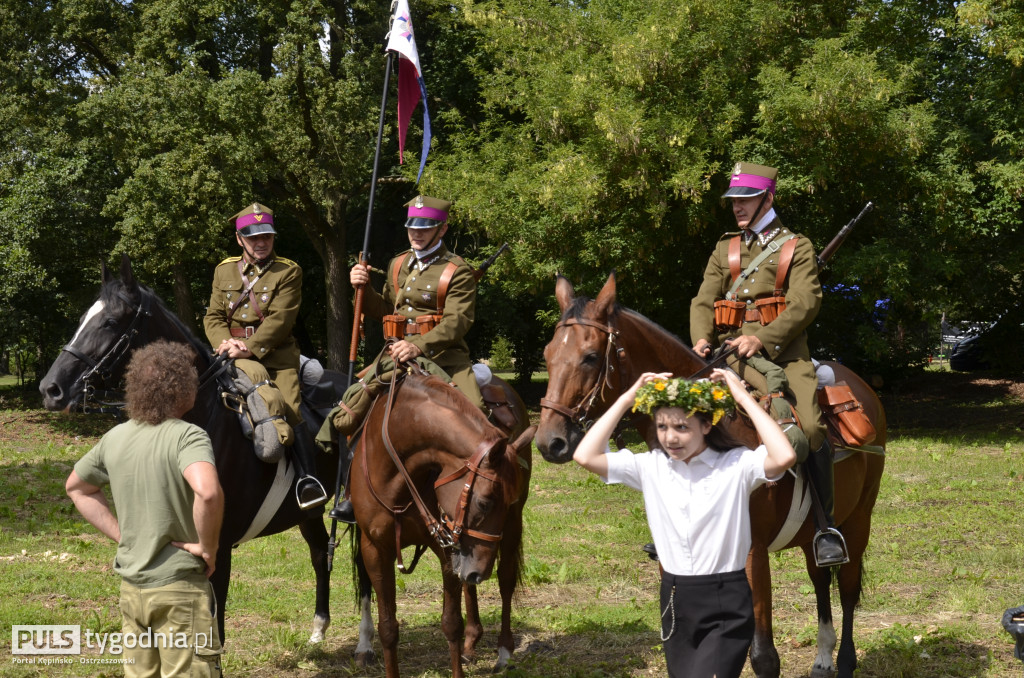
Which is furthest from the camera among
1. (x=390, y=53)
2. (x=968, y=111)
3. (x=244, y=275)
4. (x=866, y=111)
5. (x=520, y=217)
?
(x=520, y=217)

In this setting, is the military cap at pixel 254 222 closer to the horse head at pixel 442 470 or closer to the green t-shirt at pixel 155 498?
the horse head at pixel 442 470

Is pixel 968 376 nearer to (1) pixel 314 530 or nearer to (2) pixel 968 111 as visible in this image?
(2) pixel 968 111

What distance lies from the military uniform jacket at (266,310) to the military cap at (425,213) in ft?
3.41

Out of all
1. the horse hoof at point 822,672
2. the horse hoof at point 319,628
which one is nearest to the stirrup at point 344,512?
the horse hoof at point 319,628

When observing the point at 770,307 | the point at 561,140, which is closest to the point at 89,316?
the point at 770,307

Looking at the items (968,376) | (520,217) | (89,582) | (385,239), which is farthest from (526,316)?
(89,582)

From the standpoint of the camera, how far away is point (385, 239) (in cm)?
2914

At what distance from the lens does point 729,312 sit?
638 cm

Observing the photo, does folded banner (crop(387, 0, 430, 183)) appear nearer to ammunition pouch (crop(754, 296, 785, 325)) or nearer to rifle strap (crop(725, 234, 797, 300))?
rifle strap (crop(725, 234, 797, 300))

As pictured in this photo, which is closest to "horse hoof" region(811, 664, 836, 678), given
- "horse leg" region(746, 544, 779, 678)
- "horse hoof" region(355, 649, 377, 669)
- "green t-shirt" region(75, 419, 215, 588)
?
"horse leg" region(746, 544, 779, 678)

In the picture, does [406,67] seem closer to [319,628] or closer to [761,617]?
[319,628]

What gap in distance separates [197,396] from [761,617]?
3837mm

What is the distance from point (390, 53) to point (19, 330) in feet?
63.5

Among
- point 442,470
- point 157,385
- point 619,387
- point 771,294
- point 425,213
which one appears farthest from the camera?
point 425,213
